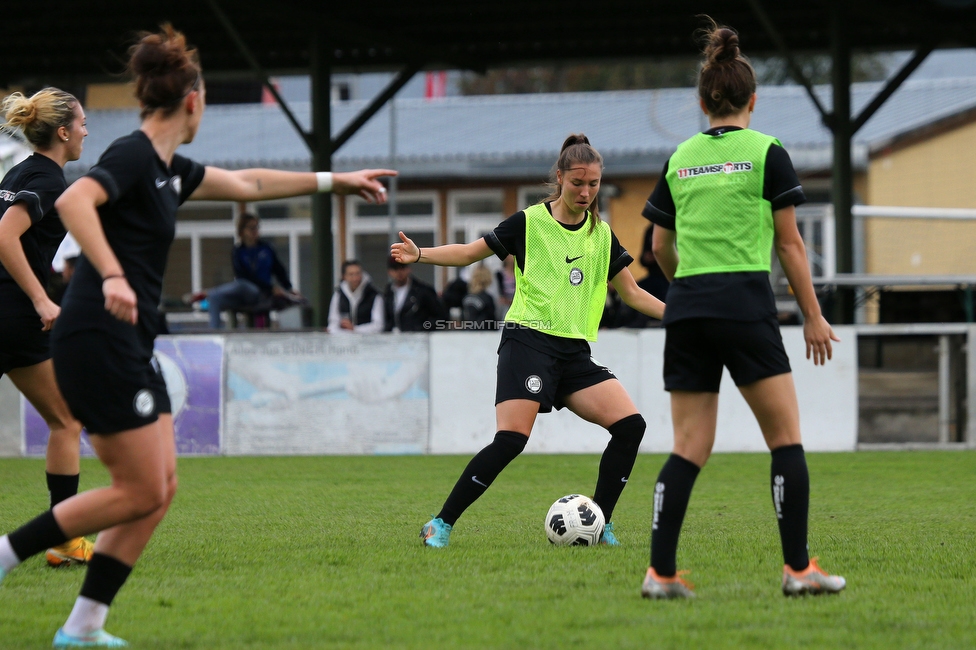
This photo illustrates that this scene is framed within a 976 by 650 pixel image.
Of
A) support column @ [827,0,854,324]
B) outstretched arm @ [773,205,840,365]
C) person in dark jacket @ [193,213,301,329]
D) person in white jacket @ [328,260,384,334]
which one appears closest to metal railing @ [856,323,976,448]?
support column @ [827,0,854,324]

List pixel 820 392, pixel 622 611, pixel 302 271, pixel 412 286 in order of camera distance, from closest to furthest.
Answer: pixel 622 611 < pixel 820 392 < pixel 412 286 < pixel 302 271

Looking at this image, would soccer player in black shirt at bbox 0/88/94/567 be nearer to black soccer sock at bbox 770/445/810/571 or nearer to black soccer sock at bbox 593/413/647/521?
black soccer sock at bbox 593/413/647/521

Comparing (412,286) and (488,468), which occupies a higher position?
(412,286)

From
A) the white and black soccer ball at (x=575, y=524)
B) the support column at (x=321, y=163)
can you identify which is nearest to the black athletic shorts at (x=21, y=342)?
the white and black soccer ball at (x=575, y=524)

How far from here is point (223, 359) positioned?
12.6 metres

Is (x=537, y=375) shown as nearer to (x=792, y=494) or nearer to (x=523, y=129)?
(x=792, y=494)

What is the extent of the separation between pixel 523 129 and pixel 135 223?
25.2 meters

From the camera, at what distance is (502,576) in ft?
16.8

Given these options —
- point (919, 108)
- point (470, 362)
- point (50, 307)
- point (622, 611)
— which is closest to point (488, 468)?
point (622, 611)

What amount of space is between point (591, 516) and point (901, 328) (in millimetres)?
7611

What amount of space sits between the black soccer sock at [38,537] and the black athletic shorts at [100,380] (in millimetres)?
420

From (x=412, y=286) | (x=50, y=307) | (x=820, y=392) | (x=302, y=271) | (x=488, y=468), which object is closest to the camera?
(x=50, y=307)

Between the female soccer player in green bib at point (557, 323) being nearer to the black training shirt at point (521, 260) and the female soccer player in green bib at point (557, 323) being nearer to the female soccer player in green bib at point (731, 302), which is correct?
the black training shirt at point (521, 260)

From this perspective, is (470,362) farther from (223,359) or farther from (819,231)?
(819,231)
